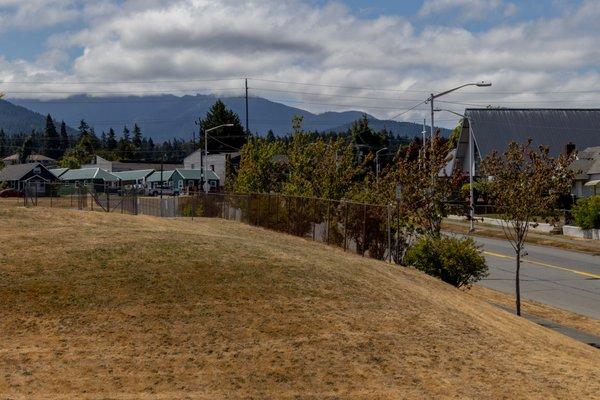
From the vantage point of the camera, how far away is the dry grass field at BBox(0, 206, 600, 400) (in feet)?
34.0

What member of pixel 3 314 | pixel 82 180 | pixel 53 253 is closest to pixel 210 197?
pixel 53 253

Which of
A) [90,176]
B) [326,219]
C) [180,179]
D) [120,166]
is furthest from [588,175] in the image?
[120,166]

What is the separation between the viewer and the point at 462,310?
1633cm

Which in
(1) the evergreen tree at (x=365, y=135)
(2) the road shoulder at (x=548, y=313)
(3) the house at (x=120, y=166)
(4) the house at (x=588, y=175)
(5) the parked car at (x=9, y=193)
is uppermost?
(1) the evergreen tree at (x=365, y=135)

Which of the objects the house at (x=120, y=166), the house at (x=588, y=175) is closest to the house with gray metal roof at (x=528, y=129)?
the house at (x=588, y=175)

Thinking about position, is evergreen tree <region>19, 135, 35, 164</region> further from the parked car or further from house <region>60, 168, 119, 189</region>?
the parked car

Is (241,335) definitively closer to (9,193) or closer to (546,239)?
(546,239)

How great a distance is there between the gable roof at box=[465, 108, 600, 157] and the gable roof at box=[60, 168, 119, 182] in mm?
56877

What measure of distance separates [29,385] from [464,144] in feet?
232

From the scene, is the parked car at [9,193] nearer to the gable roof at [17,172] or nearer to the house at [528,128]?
the gable roof at [17,172]

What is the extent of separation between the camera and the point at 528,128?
74.4 metres

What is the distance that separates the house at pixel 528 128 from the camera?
71.7m

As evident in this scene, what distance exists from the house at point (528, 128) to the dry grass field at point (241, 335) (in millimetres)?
56780

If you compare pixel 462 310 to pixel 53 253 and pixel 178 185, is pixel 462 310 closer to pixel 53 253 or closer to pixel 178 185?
pixel 53 253
